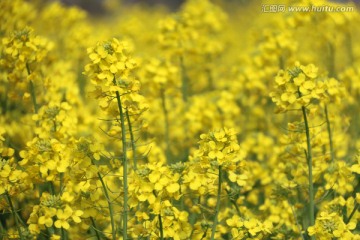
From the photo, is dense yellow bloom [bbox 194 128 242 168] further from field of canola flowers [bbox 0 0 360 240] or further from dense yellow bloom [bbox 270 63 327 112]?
dense yellow bloom [bbox 270 63 327 112]

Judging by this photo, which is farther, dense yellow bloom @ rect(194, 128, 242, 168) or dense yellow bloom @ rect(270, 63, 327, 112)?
dense yellow bloom @ rect(270, 63, 327, 112)

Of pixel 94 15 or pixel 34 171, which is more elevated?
pixel 94 15

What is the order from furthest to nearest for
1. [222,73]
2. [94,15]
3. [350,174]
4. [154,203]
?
1. [94,15]
2. [222,73]
3. [350,174]
4. [154,203]

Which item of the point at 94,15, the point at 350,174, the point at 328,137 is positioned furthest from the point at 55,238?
the point at 94,15

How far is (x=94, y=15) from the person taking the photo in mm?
24141

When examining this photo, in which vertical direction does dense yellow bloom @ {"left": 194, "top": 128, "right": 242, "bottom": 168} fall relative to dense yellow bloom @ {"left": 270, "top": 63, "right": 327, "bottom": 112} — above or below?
below

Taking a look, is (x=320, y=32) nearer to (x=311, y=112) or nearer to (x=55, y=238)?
(x=311, y=112)

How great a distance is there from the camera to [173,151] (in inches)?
224

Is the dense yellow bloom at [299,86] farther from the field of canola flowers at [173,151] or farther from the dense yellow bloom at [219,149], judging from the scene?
the dense yellow bloom at [219,149]

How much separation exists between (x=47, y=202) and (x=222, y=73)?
5.39 meters

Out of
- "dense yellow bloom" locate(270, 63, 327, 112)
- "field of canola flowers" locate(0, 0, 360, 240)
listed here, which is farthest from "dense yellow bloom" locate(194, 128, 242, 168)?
"dense yellow bloom" locate(270, 63, 327, 112)

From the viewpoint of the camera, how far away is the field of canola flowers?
293 centimetres

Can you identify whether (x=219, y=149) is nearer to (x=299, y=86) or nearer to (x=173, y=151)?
(x=299, y=86)

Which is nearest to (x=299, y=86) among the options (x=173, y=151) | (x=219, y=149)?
(x=219, y=149)
